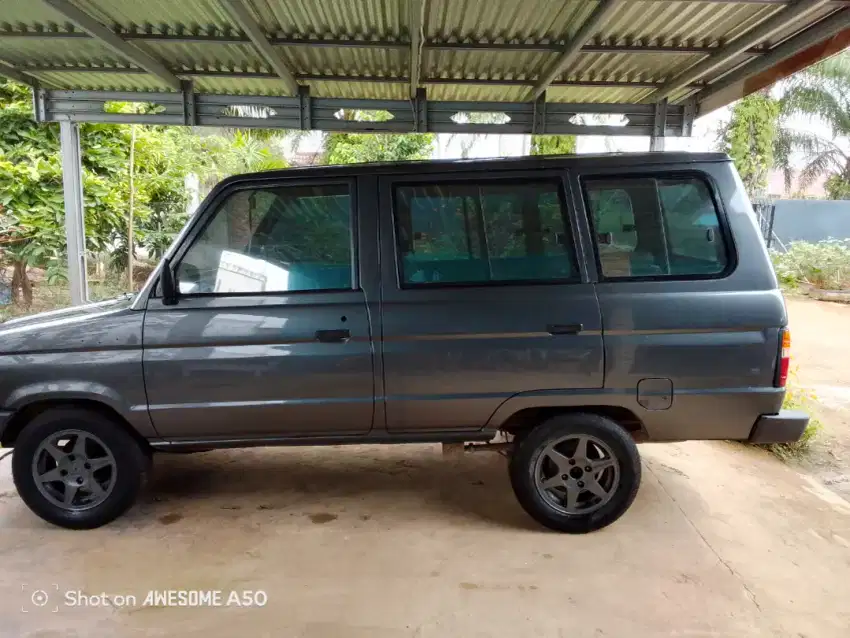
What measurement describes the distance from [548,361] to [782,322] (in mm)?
1259

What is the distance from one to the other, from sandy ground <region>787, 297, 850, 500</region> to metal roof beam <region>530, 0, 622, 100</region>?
12.5 ft

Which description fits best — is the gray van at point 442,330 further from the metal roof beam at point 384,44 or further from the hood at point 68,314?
the metal roof beam at point 384,44

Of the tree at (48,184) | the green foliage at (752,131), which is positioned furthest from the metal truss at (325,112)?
the green foliage at (752,131)

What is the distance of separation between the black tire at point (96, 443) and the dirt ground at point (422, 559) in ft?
0.37

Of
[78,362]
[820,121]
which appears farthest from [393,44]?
[820,121]

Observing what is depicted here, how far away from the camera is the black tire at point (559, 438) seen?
3.31 meters

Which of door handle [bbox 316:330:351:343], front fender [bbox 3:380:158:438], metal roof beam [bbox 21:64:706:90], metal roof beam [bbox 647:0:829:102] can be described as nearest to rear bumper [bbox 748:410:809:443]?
door handle [bbox 316:330:351:343]

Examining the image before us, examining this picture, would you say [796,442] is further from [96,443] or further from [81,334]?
[81,334]

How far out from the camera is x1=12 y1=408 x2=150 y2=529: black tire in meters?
3.32

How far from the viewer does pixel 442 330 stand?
126 inches

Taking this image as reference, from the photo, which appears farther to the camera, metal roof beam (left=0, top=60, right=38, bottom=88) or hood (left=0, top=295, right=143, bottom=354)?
metal roof beam (left=0, top=60, right=38, bottom=88)

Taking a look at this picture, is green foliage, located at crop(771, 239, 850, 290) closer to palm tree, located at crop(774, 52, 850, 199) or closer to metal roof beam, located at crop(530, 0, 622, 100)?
palm tree, located at crop(774, 52, 850, 199)

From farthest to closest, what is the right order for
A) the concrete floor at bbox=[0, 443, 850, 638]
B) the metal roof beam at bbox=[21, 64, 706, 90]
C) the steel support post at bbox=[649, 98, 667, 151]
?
the steel support post at bbox=[649, 98, 667, 151] → the metal roof beam at bbox=[21, 64, 706, 90] → the concrete floor at bbox=[0, 443, 850, 638]

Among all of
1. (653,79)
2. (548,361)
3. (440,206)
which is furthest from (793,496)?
(653,79)
